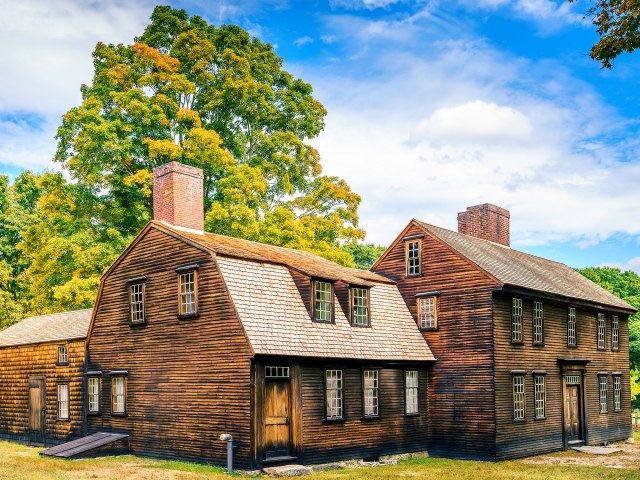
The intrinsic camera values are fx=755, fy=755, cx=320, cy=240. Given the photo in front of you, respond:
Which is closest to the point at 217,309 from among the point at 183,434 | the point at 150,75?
the point at 183,434

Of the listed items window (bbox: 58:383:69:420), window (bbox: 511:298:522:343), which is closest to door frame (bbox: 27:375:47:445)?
window (bbox: 58:383:69:420)

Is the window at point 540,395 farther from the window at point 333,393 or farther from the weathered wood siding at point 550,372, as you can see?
the window at point 333,393

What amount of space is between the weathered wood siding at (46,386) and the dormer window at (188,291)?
6.74 meters

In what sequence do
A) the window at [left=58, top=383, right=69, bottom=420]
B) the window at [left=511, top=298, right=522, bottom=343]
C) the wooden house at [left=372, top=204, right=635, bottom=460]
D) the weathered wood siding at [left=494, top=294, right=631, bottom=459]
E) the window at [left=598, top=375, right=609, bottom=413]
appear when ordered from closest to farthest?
the wooden house at [left=372, top=204, right=635, bottom=460] < the weathered wood siding at [left=494, top=294, right=631, bottom=459] < the window at [left=511, top=298, right=522, bottom=343] < the window at [left=58, top=383, right=69, bottom=420] < the window at [left=598, top=375, right=609, bottom=413]

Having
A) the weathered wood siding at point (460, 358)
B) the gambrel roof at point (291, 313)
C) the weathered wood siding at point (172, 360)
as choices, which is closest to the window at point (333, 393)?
the gambrel roof at point (291, 313)

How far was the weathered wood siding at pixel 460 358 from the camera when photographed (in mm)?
25719

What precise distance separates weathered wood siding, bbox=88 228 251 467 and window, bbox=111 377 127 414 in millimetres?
301

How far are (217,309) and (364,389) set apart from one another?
5789 mm

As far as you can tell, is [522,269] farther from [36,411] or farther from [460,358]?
[36,411]

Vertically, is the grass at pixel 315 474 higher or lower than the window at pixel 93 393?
lower

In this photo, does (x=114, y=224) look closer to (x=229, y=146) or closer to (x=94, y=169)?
(x=94, y=169)

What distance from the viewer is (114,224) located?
37.2 meters

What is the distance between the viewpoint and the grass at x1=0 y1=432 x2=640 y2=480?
19969 mm

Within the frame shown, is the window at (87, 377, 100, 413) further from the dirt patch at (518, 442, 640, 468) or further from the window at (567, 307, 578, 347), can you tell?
the window at (567, 307, 578, 347)
